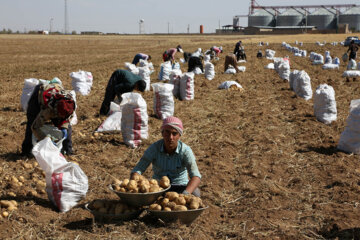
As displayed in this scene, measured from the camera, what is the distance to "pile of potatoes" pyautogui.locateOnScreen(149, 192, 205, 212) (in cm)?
358

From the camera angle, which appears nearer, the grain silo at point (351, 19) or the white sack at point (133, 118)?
the white sack at point (133, 118)

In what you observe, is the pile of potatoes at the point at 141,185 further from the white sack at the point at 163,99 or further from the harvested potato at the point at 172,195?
the white sack at the point at 163,99

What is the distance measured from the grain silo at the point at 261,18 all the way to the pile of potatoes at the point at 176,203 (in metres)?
88.9

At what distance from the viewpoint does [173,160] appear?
13.1ft

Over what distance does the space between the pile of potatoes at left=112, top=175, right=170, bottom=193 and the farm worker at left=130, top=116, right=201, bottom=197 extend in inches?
5.8

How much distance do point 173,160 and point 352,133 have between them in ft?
11.1

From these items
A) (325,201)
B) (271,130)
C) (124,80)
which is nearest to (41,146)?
(325,201)

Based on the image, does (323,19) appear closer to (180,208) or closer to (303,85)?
(303,85)

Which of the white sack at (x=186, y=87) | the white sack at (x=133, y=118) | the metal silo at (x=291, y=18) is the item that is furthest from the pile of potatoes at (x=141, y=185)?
the metal silo at (x=291, y=18)

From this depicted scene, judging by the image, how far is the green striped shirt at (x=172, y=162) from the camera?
3.91 meters

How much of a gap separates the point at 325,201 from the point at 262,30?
82648mm

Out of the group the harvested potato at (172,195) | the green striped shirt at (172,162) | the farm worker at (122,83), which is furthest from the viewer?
the farm worker at (122,83)

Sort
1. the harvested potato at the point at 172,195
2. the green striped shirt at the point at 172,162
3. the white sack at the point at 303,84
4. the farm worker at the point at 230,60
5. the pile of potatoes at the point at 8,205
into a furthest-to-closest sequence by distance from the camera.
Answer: the farm worker at the point at 230,60
the white sack at the point at 303,84
the pile of potatoes at the point at 8,205
the green striped shirt at the point at 172,162
the harvested potato at the point at 172,195

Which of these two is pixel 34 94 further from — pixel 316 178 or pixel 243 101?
pixel 243 101
